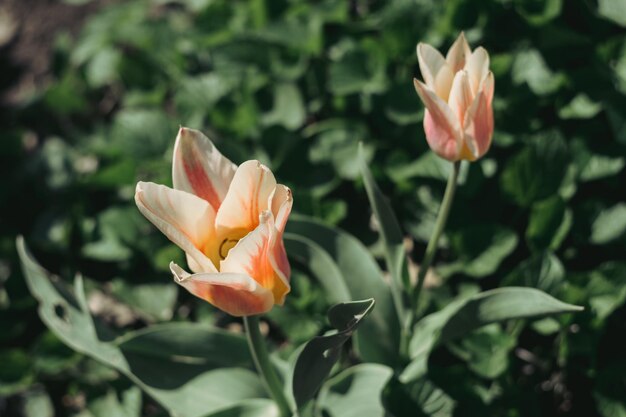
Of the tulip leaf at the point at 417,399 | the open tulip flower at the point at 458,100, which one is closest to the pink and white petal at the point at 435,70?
the open tulip flower at the point at 458,100

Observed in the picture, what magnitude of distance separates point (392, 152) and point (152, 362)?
702 mm

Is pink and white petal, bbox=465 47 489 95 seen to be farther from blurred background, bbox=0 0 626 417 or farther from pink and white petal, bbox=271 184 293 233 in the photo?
blurred background, bbox=0 0 626 417

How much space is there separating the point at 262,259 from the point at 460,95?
349 millimetres

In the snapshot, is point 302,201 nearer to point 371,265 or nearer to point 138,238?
point 371,265

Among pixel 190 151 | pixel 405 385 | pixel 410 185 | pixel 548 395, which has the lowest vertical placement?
pixel 548 395

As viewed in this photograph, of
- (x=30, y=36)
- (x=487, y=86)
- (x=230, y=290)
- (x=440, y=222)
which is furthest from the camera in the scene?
(x=30, y=36)

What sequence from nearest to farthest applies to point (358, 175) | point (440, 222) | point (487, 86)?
point (487, 86), point (440, 222), point (358, 175)

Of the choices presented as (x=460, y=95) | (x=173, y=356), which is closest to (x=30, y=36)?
(x=173, y=356)

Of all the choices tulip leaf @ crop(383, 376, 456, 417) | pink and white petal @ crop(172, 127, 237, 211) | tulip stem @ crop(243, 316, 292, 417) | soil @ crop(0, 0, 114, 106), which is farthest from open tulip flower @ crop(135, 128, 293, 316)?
soil @ crop(0, 0, 114, 106)

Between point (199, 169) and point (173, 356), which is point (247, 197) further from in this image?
point (173, 356)

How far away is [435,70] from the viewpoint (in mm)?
1037

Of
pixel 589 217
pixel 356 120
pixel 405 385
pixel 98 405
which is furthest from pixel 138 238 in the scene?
pixel 589 217

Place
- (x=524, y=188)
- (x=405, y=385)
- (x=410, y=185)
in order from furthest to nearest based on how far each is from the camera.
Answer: (x=410, y=185) < (x=524, y=188) < (x=405, y=385)

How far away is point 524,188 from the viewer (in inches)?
58.7
